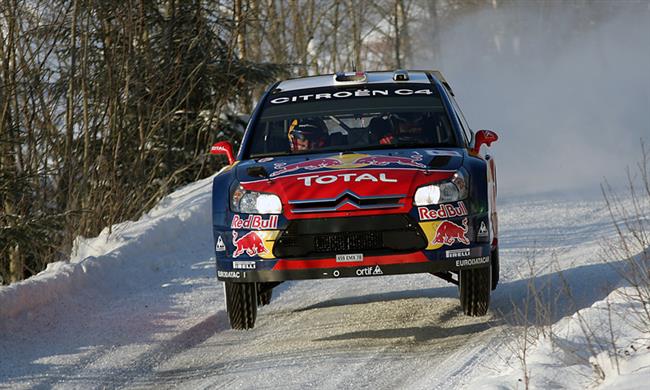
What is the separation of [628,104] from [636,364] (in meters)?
26.9

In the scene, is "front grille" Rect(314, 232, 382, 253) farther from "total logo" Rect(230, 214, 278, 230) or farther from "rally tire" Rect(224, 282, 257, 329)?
"rally tire" Rect(224, 282, 257, 329)

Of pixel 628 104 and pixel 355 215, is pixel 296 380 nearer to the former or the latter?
pixel 355 215

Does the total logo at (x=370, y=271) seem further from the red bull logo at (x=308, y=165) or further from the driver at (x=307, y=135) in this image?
the driver at (x=307, y=135)

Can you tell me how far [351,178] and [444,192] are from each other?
0.58 metres

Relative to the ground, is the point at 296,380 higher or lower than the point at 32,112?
lower

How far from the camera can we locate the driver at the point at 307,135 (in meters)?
7.99

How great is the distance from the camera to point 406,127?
801cm

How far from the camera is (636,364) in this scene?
16.9 feet

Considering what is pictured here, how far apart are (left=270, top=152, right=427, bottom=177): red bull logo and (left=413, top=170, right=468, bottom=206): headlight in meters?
0.20

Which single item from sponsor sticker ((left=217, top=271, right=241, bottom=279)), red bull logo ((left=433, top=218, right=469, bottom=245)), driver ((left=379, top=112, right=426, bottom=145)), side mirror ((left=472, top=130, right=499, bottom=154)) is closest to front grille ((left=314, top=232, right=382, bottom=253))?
red bull logo ((left=433, top=218, right=469, bottom=245))

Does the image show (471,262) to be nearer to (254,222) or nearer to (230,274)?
(254,222)

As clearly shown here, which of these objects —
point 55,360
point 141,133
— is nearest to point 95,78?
point 141,133

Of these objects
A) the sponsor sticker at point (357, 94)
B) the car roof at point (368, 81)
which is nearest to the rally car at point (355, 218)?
the sponsor sticker at point (357, 94)

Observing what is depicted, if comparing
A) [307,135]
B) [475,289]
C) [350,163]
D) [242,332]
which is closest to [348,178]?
[350,163]
